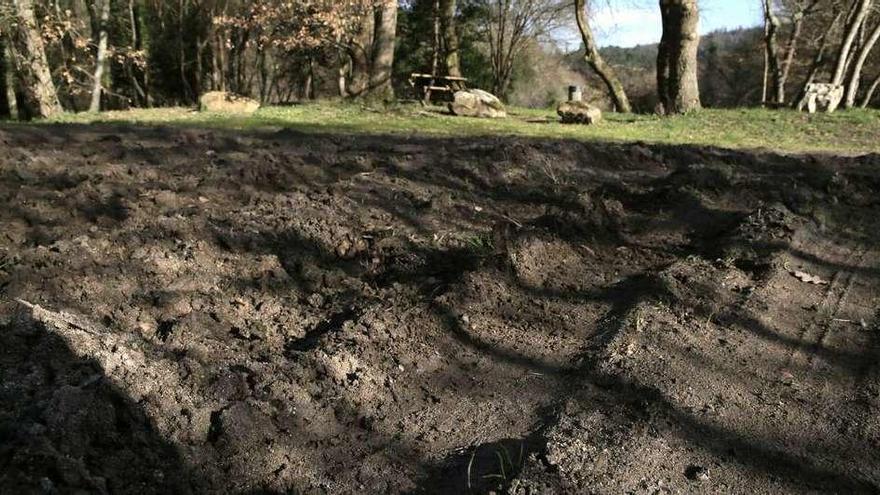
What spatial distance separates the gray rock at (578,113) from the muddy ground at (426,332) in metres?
7.44

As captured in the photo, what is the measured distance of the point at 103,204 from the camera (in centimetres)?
466

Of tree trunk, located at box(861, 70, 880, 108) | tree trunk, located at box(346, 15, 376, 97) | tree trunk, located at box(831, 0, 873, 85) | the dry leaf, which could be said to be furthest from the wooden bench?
the dry leaf

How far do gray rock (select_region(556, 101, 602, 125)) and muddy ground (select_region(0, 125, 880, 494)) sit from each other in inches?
293

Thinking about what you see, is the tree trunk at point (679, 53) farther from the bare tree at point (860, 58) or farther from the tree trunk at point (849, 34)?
the bare tree at point (860, 58)

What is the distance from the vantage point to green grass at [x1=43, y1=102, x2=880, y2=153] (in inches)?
400

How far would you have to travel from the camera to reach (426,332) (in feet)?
11.1

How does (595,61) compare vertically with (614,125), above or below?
above

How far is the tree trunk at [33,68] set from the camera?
600 inches

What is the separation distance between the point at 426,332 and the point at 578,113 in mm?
10531

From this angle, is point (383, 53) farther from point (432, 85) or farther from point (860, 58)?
point (860, 58)

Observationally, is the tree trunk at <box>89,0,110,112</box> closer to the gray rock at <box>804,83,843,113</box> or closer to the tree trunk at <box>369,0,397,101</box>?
the tree trunk at <box>369,0,397,101</box>

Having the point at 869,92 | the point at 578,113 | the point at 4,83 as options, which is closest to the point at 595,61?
the point at 578,113

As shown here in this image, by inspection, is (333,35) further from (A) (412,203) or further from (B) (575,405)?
(B) (575,405)

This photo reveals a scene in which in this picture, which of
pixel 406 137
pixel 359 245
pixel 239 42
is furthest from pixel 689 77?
pixel 239 42
